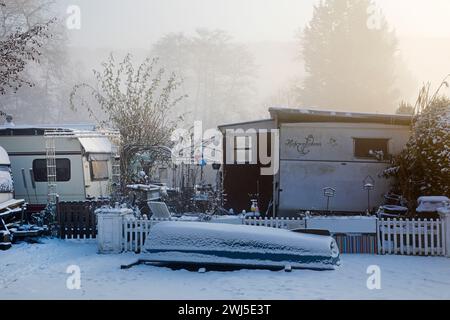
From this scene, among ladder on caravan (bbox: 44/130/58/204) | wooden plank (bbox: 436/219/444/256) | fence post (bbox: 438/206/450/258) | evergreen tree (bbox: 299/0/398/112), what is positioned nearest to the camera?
fence post (bbox: 438/206/450/258)

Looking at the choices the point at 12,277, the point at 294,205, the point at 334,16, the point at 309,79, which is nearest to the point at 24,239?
the point at 12,277

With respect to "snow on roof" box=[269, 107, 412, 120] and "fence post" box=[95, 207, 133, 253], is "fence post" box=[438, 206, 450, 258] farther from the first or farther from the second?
"fence post" box=[95, 207, 133, 253]

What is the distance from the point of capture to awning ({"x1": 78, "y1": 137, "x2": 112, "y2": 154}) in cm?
1645

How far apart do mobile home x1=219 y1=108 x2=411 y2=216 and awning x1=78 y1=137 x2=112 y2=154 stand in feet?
21.3

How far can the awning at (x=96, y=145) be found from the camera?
16.5m

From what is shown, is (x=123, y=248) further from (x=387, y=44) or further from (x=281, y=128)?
(x=387, y=44)

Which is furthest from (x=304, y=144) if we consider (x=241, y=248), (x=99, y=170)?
(x=99, y=170)

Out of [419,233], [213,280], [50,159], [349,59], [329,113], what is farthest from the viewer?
[349,59]

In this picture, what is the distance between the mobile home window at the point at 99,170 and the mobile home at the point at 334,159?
657cm

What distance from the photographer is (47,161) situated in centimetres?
1589

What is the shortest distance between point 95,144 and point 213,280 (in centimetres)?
1056

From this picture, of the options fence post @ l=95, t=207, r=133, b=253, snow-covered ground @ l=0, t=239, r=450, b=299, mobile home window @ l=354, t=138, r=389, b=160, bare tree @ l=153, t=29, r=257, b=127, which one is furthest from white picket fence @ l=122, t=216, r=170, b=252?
bare tree @ l=153, t=29, r=257, b=127

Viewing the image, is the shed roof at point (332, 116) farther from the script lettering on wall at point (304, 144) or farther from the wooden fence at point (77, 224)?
the wooden fence at point (77, 224)

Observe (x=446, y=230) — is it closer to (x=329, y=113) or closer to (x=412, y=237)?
(x=412, y=237)
